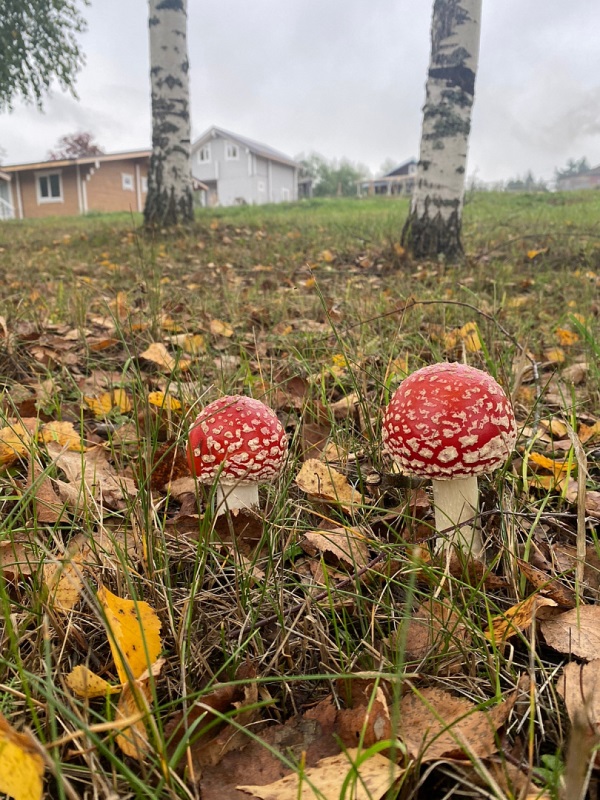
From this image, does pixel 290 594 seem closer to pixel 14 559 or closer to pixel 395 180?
pixel 14 559

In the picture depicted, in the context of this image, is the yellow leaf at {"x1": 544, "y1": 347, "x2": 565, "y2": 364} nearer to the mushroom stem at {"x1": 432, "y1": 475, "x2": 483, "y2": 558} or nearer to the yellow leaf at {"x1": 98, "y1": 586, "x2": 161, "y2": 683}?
the mushroom stem at {"x1": 432, "y1": 475, "x2": 483, "y2": 558}

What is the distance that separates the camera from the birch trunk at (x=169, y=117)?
7.00m

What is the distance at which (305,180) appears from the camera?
54812 millimetres

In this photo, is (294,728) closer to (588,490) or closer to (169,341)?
(588,490)

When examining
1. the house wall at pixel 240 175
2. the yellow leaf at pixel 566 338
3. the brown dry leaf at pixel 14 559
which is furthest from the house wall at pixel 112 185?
the brown dry leaf at pixel 14 559

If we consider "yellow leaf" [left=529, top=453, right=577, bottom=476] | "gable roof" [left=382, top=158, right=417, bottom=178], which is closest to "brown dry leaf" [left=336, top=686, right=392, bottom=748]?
"yellow leaf" [left=529, top=453, right=577, bottom=476]

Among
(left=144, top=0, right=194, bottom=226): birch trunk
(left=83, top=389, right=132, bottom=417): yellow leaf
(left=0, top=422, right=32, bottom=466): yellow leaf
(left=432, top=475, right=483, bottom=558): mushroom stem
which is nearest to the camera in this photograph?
(left=432, top=475, right=483, bottom=558): mushroom stem

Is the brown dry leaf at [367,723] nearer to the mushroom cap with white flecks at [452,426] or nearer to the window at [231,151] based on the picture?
the mushroom cap with white flecks at [452,426]

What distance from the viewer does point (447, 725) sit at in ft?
2.96

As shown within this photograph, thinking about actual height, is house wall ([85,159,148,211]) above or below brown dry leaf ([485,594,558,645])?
above

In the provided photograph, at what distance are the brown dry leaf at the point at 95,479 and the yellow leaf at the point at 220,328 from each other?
1170mm

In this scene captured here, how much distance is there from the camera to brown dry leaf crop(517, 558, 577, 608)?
49.6 inches

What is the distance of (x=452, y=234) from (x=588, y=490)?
12.7 ft

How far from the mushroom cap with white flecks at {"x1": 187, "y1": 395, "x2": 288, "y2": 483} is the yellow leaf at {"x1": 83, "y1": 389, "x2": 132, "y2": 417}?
66 cm
